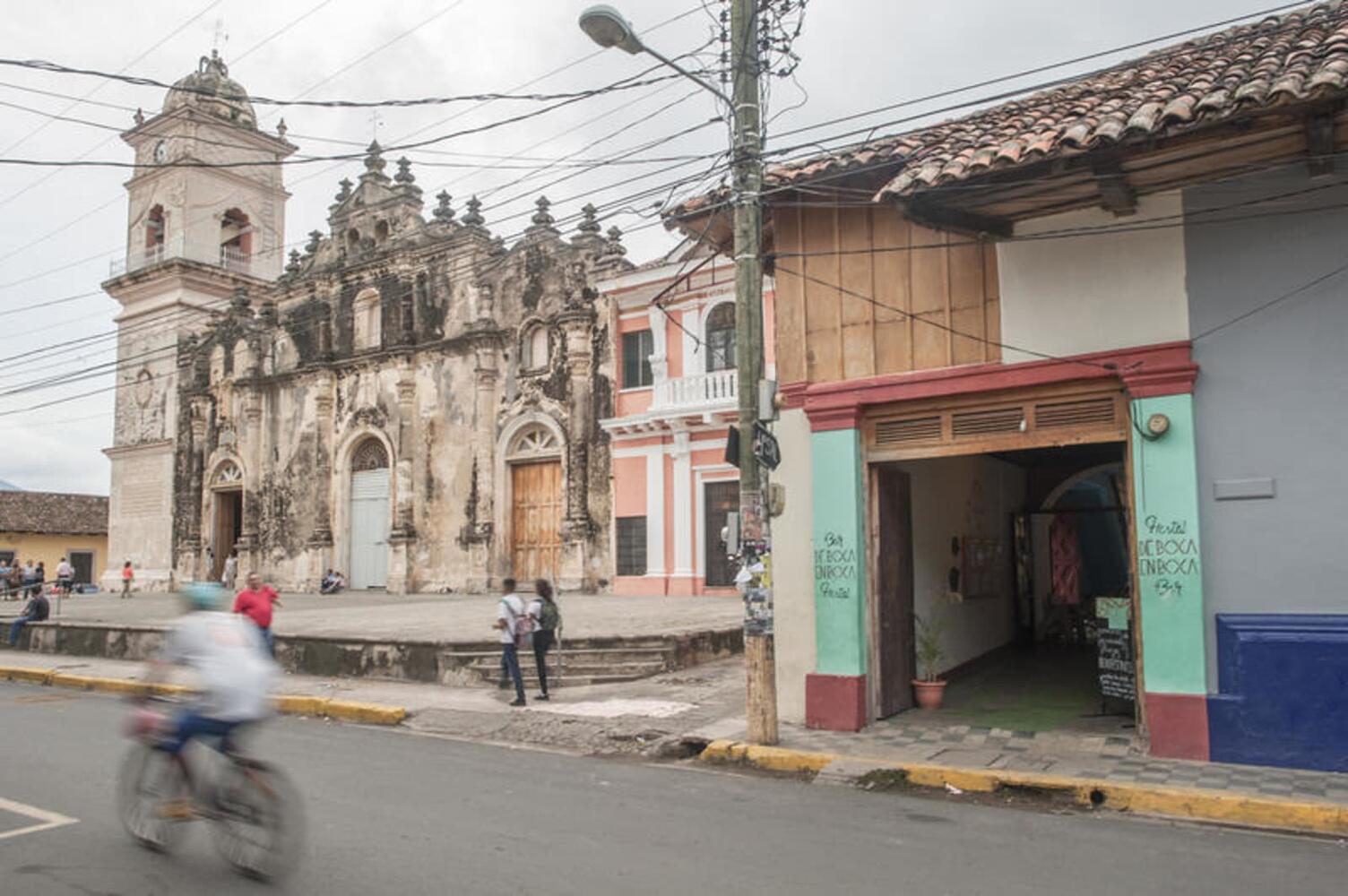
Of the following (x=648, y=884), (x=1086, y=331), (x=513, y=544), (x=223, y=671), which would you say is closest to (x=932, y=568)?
(x=1086, y=331)

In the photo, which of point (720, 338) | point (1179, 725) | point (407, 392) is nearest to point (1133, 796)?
point (1179, 725)

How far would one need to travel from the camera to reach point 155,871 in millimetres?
5359

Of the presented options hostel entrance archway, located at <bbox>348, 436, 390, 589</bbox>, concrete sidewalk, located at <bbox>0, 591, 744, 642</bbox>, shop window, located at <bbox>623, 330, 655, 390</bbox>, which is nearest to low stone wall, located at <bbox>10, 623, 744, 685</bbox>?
concrete sidewalk, located at <bbox>0, 591, 744, 642</bbox>

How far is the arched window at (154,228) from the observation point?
37.4m

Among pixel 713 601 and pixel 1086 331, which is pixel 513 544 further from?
pixel 1086 331

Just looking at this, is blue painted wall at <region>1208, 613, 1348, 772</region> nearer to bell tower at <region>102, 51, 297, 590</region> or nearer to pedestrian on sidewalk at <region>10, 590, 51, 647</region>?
pedestrian on sidewalk at <region>10, 590, 51, 647</region>

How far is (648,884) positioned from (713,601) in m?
15.6

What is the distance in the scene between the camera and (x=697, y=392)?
75.2ft

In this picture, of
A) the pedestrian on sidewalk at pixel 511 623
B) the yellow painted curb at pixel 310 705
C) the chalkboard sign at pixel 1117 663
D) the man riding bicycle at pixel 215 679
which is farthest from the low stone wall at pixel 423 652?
the man riding bicycle at pixel 215 679

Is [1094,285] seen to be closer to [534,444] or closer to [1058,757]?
[1058,757]

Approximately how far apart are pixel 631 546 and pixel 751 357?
15.5 metres

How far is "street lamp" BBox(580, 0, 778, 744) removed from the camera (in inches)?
360

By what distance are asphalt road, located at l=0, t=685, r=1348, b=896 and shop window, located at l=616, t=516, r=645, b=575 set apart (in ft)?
50.7

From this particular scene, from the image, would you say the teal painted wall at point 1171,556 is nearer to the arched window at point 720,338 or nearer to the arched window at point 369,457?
the arched window at point 720,338
